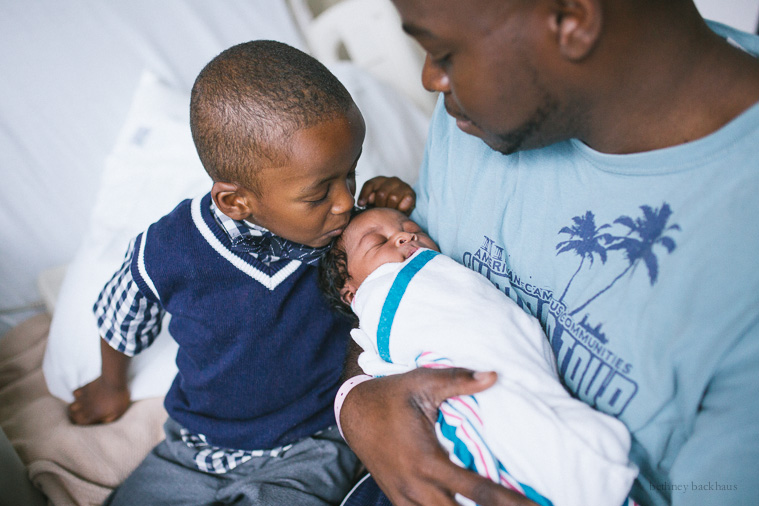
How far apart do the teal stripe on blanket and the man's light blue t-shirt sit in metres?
0.22

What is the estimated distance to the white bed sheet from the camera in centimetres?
190

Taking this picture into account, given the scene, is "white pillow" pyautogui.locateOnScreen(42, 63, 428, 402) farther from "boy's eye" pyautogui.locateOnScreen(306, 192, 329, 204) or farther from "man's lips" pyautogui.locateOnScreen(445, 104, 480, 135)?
"man's lips" pyautogui.locateOnScreen(445, 104, 480, 135)

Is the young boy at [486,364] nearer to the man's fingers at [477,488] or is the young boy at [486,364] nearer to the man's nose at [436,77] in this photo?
the man's fingers at [477,488]

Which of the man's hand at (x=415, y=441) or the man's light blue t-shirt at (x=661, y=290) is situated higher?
the man's light blue t-shirt at (x=661, y=290)

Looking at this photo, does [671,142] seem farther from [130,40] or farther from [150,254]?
[130,40]

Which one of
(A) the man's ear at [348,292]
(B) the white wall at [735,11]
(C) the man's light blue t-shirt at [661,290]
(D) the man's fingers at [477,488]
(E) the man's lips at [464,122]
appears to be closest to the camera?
(C) the man's light blue t-shirt at [661,290]

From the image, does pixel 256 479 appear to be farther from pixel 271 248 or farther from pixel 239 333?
pixel 271 248

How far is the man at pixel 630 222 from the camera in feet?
2.36

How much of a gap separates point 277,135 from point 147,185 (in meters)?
0.96

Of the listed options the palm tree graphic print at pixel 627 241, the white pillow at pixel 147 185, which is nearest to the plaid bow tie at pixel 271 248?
the white pillow at pixel 147 185

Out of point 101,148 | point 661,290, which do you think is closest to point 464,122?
point 661,290

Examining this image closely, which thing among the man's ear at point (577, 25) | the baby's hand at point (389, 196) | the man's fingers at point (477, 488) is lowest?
the man's fingers at point (477, 488)

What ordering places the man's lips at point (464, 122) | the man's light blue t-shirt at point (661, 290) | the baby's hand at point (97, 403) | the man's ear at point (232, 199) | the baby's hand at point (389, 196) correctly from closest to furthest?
1. the man's light blue t-shirt at point (661, 290)
2. the man's lips at point (464, 122)
3. the man's ear at point (232, 199)
4. the baby's hand at point (389, 196)
5. the baby's hand at point (97, 403)

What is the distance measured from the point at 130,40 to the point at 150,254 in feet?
4.13
